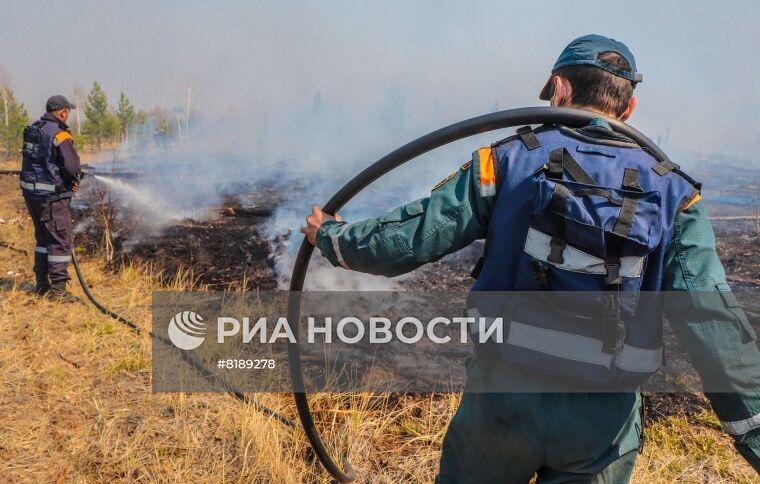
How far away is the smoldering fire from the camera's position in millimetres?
4594

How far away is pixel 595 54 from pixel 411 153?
0.75m

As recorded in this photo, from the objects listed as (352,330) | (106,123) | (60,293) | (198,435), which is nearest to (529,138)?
(198,435)

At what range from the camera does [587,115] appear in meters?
1.67

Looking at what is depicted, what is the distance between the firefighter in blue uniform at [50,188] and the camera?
18.4 ft

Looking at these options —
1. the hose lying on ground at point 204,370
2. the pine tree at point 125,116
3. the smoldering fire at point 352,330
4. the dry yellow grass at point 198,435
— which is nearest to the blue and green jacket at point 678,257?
the dry yellow grass at point 198,435

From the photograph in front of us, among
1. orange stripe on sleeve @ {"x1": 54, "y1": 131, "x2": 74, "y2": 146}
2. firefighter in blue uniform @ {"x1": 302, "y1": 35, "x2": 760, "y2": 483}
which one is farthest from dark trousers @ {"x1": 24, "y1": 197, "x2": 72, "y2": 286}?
firefighter in blue uniform @ {"x1": 302, "y1": 35, "x2": 760, "y2": 483}

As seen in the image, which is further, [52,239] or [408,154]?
[52,239]

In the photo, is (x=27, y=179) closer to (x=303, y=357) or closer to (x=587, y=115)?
(x=303, y=357)

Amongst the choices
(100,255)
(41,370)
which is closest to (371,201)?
(100,255)

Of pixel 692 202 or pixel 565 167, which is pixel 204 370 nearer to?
pixel 565 167

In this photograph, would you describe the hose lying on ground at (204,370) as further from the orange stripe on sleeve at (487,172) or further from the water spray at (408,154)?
the orange stripe on sleeve at (487,172)

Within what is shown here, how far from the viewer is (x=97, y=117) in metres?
34.2

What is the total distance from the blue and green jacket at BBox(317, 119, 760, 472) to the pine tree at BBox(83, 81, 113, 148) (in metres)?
34.5

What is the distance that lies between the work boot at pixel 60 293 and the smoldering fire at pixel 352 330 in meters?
1.91
